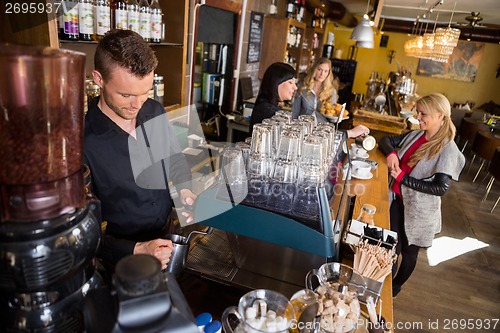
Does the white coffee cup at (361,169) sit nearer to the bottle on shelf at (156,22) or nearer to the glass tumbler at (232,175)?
the glass tumbler at (232,175)

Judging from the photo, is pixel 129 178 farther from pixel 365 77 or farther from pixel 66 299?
pixel 365 77

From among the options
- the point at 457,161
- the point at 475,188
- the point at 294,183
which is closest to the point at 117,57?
the point at 294,183

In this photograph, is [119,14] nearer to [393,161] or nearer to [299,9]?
[393,161]

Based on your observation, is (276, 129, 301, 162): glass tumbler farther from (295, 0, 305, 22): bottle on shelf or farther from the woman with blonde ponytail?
(295, 0, 305, 22): bottle on shelf

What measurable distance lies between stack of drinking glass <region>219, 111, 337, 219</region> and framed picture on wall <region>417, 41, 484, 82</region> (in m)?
13.5

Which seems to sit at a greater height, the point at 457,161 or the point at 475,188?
the point at 457,161

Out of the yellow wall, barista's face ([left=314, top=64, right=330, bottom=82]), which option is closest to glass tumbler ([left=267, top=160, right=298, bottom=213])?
barista's face ([left=314, top=64, right=330, bottom=82])

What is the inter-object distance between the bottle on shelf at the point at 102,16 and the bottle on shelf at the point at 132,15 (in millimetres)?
224

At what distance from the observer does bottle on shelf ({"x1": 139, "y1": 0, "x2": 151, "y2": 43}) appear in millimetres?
2285

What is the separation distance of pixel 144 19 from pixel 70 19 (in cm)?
62

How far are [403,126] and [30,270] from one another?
13.7ft

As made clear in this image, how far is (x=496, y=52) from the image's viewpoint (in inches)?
474

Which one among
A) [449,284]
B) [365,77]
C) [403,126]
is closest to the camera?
[449,284]

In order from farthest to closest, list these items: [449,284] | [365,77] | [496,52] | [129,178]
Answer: [365,77]
[496,52]
[449,284]
[129,178]
